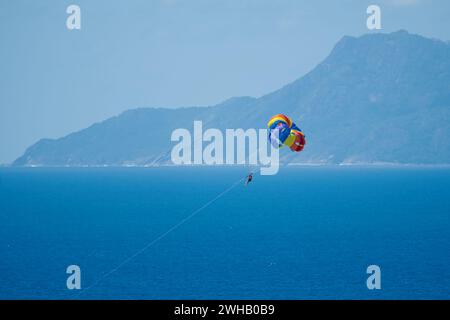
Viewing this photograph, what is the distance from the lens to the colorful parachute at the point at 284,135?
46.6 meters

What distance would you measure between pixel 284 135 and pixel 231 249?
37302mm

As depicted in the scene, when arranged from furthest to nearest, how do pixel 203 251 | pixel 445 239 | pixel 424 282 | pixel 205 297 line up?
pixel 445 239
pixel 203 251
pixel 424 282
pixel 205 297

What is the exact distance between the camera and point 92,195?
178625mm

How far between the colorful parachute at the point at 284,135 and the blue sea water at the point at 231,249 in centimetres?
1505

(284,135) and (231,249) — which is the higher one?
(231,249)

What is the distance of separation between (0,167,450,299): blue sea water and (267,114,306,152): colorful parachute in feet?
49.4

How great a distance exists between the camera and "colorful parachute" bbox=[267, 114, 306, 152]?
46.6 m

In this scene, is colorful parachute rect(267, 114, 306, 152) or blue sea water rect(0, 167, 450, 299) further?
blue sea water rect(0, 167, 450, 299)

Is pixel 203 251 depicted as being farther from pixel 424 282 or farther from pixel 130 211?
pixel 130 211

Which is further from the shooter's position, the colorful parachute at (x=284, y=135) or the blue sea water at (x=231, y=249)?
the blue sea water at (x=231, y=249)

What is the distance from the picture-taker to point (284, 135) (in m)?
46.6

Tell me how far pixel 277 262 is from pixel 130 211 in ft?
209
